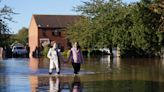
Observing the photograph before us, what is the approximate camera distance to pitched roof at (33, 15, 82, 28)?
323 ft

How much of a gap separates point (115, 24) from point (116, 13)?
1684mm

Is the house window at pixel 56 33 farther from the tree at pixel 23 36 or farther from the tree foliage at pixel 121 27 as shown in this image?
the tree foliage at pixel 121 27

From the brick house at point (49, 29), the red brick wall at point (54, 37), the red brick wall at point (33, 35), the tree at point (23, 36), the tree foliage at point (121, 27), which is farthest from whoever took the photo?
the tree at point (23, 36)

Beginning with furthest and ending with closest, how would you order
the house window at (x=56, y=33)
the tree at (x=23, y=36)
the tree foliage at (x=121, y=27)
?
the tree at (x=23, y=36), the house window at (x=56, y=33), the tree foliage at (x=121, y=27)

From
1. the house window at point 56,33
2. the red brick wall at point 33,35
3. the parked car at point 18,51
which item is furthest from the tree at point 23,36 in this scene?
the parked car at point 18,51

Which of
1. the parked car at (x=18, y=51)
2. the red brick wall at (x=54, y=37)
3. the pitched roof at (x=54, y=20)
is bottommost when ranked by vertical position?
the parked car at (x=18, y=51)

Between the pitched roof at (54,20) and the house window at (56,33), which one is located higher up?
the pitched roof at (54,20)

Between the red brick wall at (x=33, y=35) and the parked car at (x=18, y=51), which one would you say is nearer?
the parked car at (x=18, y=51)

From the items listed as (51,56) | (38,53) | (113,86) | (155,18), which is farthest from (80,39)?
(113,86)

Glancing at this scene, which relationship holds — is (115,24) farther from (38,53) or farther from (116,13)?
(38,53)

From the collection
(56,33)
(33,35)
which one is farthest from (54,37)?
(33,35)

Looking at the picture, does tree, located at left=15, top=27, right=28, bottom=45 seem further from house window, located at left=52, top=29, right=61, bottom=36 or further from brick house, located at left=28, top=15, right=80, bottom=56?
house window, located at left=52, top=29, right=61, bottom=36

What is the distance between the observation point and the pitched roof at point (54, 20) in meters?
98.4

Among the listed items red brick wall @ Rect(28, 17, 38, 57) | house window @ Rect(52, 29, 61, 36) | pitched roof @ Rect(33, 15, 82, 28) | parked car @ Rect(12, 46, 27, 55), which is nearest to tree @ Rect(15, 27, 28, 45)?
red brick wall @ Rect(28, 17, 38, 57)
